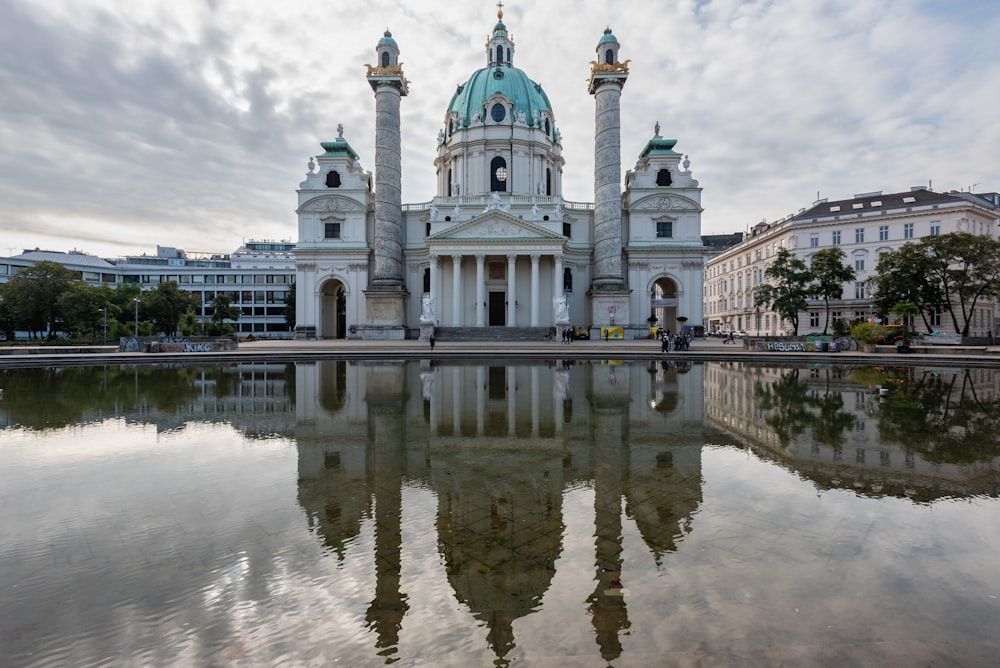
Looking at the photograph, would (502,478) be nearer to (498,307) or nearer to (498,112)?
(498,307)

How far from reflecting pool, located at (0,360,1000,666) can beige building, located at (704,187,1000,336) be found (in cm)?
5151

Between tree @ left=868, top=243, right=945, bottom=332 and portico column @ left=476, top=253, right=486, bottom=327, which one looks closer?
tree @ left=868, top=243, right=945, bottom=332

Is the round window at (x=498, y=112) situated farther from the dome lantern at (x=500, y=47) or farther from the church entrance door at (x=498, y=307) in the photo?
the church entrance door at (x=498, y=307)

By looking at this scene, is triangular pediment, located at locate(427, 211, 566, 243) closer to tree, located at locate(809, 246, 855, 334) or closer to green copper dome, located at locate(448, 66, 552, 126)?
green copper dome, located at locate(448, 66, 552, 126)

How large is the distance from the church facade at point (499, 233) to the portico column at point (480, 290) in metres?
0.15

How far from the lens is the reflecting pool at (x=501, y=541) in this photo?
3342mm

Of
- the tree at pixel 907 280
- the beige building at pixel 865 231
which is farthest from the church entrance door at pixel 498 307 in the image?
the beige building at pixel 865 231

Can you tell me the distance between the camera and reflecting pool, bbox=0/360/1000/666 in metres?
3.34

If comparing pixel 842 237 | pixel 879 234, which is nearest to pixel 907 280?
pixel 879 234

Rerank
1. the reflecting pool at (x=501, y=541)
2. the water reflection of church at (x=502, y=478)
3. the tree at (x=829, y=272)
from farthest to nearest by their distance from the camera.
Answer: the tree at (x=829, y=272) < the water reflection of church at (x=502, y=478) < the reflecting pool at (x=501, y=541)

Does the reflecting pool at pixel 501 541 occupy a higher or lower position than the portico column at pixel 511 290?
lower

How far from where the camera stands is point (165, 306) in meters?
55.6

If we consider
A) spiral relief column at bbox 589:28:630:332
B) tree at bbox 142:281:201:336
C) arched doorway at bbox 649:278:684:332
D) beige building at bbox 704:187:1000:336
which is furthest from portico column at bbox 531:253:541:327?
tree at bbox 142:281:201:336

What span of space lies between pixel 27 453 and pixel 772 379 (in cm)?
2046
